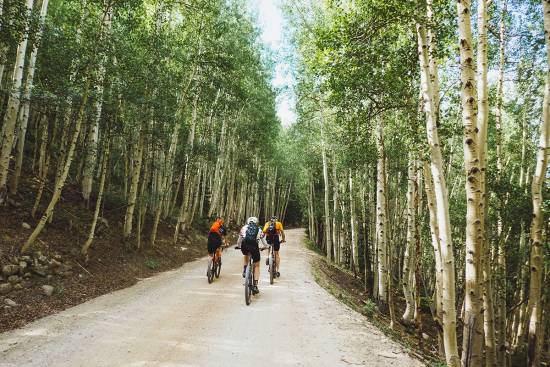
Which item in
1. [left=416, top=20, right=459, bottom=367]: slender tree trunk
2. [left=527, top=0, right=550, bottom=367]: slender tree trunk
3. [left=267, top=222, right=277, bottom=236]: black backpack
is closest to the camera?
[left=416, top=20, right=459, bottom=367]: slender tree trunk

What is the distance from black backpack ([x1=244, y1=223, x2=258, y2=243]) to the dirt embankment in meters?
3.90

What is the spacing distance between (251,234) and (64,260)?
5.32m

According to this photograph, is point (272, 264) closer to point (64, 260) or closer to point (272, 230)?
point (272, 230)

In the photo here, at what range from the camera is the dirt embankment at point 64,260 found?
7.17 meters

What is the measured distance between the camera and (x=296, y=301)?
→ 852 cm

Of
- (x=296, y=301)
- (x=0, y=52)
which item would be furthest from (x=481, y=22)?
(x=0, y=52)

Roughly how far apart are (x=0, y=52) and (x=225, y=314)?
379 inches

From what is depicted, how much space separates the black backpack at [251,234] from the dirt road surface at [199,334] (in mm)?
1438

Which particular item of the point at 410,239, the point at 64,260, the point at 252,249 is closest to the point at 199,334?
the point at 252,249

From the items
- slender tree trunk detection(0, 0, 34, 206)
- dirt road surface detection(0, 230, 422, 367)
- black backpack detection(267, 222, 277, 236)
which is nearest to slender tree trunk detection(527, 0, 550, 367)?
dirt road surface detection(0, 230, 422, 367)

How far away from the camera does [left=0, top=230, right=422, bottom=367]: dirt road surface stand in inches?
193

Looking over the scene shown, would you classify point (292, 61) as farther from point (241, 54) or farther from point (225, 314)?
point (225, 314)

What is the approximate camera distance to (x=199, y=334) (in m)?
5.88

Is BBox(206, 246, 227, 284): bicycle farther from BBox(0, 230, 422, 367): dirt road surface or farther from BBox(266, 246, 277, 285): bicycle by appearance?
BBox(266, 246, 277, 285): bicycle
